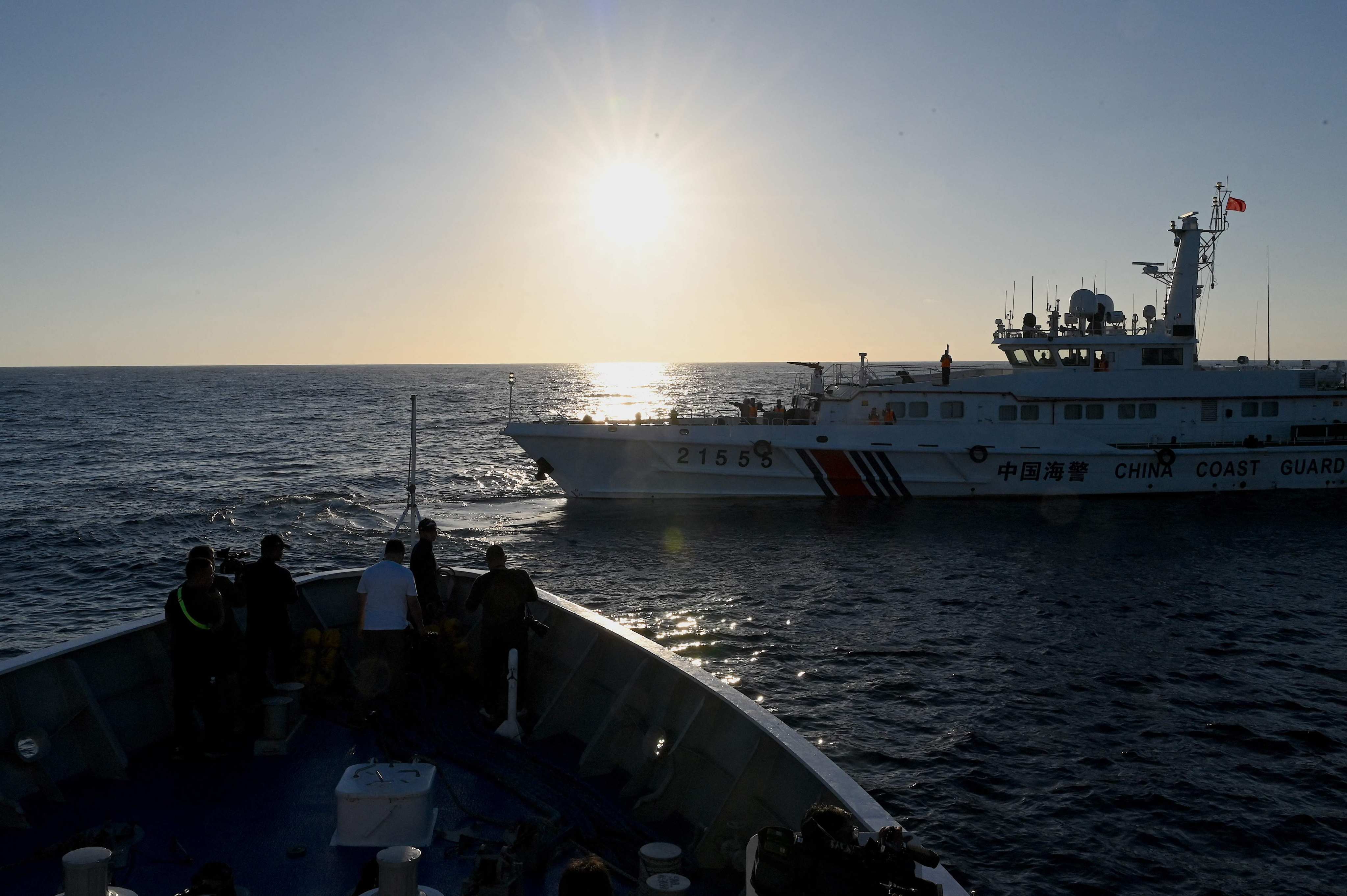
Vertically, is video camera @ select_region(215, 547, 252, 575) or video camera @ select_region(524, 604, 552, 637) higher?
video camera @ select_region(215, 547, 252, 575)

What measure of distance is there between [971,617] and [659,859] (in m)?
14.8

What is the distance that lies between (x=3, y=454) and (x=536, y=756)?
53.6 meters

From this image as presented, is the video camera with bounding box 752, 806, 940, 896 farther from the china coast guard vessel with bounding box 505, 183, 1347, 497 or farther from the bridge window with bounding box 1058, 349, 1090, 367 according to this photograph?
the bridge window with bounding box 1058, 349, 1090, 367

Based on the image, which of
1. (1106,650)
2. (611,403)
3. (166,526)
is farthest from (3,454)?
(611,403)

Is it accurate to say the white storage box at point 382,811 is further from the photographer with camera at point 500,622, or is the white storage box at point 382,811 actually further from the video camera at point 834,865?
the video camera at point 834,865

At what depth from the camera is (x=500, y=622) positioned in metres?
7.25

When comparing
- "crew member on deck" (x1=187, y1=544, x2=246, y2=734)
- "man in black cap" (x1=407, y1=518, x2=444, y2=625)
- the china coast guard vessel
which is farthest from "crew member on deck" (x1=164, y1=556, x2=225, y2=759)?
the china coast guard vessel

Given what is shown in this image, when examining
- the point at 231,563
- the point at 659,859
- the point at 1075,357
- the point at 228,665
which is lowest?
the point at 659,859

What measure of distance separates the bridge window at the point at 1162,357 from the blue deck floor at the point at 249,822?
2884 cm

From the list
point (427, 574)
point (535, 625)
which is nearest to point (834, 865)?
point (535, 625)

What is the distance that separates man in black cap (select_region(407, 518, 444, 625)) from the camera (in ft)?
27.7

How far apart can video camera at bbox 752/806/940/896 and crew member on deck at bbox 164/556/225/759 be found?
4380 millimetres

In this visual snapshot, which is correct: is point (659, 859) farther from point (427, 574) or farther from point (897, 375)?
point (897, 375)

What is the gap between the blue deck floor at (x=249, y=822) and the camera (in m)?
5.19
